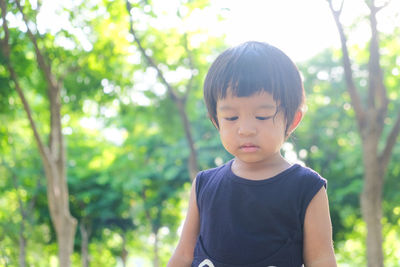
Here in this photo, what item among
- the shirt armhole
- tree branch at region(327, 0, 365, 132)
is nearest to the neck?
the shirt armhole

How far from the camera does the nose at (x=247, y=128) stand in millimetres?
1898

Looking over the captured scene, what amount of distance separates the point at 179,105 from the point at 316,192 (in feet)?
34.7

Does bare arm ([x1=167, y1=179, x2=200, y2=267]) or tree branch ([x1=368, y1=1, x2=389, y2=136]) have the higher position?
tree branch ([x1=368, y1=1, x2=389, y2=136])

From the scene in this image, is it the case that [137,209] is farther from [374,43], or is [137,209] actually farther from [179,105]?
[374,43]

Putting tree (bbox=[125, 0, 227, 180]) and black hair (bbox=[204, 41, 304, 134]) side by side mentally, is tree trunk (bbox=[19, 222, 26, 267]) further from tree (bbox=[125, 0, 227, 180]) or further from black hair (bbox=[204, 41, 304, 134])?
black hair (bbox=[204, 41, 304, 134])

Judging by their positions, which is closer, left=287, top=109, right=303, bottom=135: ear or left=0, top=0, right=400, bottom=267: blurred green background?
left=287, top=109, right=303, bottom=135: ear

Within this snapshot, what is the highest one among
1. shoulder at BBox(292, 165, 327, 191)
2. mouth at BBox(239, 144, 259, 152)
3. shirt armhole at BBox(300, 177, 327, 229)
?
mouth at BBox(239, 144, 259, 152)

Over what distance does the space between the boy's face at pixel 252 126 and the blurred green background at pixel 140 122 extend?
1.36 feet

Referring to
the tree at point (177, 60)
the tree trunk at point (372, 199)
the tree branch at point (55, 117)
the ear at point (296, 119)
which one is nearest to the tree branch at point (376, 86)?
the tree trunk at point (372, 199)

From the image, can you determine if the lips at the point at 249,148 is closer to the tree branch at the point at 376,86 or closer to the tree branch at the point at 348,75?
the tree branch at the point at 348,75

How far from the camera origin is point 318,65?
1862cm

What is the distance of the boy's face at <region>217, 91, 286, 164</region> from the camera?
1.91 meters

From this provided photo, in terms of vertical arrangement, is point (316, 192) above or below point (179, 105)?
below

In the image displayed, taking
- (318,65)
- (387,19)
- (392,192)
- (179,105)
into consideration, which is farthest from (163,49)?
(392,192)
